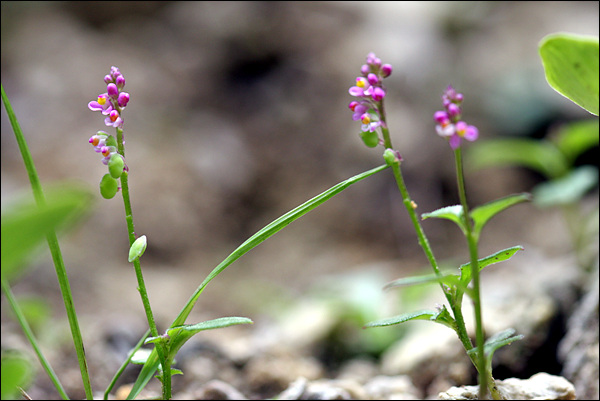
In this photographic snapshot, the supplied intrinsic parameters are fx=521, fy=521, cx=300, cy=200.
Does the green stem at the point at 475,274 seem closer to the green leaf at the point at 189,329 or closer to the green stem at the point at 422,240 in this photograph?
the green stem at the point at 422,240

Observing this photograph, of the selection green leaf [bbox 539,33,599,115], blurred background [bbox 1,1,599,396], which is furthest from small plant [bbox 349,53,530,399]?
blurred background [bbox 1,1,599,396]

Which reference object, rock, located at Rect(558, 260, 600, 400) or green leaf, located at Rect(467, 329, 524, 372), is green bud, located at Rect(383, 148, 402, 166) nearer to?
green leaf, located at Rect(467, 329, 524, 372)

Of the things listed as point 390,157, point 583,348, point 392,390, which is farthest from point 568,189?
point 390,157

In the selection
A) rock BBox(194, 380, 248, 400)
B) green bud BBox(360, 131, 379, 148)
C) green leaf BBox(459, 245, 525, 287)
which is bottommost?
rock BBox(194, 380, 248, 400)

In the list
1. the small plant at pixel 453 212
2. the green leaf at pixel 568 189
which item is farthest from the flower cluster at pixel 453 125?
the green leaf at pixel 568 189

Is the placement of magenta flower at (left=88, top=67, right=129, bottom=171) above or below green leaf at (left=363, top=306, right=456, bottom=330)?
above

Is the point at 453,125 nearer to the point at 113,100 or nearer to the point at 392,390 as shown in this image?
the point at 113,100
